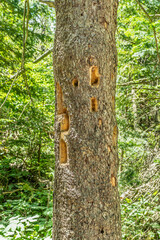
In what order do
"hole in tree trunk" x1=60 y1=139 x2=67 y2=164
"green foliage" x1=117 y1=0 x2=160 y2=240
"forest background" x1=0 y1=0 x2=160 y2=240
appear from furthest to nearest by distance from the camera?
1. "forest background" x1=0 y1=0 x2=160 y2=240
2. "green foliage" x1=117 y1=0 x2=160 y2=240
3. "hole in tree trunk" x1=60 y1=139 x2=67 y2=164

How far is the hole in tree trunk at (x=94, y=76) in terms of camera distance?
1650mm

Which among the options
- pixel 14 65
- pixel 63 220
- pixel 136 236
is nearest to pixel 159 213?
pixel 136 236

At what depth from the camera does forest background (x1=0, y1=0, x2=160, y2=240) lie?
3.90 m

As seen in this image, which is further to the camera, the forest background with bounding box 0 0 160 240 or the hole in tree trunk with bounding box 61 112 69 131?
the forest background with bounding box 0 0 160 240

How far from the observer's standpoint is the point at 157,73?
13.5 ft

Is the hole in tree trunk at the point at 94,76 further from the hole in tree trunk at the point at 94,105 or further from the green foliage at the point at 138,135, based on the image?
→ the green foliage at the point at 138,135

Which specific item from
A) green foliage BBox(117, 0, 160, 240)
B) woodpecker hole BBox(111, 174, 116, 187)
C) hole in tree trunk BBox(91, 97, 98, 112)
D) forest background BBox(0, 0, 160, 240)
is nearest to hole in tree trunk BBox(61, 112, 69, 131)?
hole in tree trunk BBox(91, 97, 98, 112)

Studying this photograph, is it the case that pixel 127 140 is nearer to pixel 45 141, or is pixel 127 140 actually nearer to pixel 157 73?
pixel 157 73

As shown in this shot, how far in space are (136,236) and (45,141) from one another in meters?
2.99

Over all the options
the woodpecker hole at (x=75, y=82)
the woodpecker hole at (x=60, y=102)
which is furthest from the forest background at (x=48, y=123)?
the woodpecker hole at (x=75, y=82)

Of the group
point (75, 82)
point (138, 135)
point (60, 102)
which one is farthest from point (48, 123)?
point (75, 82)

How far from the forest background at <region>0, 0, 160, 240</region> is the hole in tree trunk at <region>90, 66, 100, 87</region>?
222 cm

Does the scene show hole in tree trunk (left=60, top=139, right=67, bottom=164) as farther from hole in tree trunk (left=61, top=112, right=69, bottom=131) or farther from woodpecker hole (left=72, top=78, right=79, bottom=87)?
woodpecker hole (left=72, top=78, right=79, bottom=87)

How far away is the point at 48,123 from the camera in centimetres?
508
